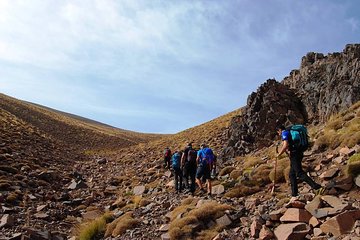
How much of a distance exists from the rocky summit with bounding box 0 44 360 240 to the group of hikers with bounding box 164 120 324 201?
1.50 ft

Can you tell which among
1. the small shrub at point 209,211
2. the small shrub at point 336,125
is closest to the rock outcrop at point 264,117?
the small shrub at point 336,125

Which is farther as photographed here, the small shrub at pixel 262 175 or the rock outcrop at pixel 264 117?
the rock outcrop at pixel 264 117

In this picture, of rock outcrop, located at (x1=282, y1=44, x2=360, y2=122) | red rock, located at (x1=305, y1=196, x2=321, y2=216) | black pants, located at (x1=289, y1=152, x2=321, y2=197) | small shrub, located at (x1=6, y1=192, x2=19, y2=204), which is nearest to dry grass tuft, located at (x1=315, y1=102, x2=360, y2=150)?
black pants, located at (x1=289, y1=152, x2=321, y2=197)

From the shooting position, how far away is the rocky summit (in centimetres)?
1062

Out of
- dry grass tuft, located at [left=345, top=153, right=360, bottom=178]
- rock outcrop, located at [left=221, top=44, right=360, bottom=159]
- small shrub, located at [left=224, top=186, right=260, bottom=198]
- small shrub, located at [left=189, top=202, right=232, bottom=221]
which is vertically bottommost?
small shrub, located at [left=189, top=202, right=232, bottom=221]

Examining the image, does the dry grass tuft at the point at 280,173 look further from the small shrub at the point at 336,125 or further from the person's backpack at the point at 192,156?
the small shrub at the point at 336,125

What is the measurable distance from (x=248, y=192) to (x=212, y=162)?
2762mm

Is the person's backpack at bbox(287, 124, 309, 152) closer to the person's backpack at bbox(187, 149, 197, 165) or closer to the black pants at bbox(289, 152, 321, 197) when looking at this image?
the black pants at bbox(289, 152, 321, 197)

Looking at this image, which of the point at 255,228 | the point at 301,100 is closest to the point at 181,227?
the point at 255,228

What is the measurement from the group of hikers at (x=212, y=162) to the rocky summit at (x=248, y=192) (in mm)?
457

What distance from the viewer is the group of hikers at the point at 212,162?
11.9m

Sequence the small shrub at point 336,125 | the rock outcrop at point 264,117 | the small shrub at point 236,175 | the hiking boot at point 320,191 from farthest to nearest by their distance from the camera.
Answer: the rock outcrop at point 264,117, the small shrub at point 336,125, the small shrub at point 236,175, the hiking boot at point 320,191

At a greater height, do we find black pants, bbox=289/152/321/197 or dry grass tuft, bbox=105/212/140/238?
black pants, bbox=289/152/321/197

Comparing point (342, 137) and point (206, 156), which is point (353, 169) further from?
point (206, 156)
